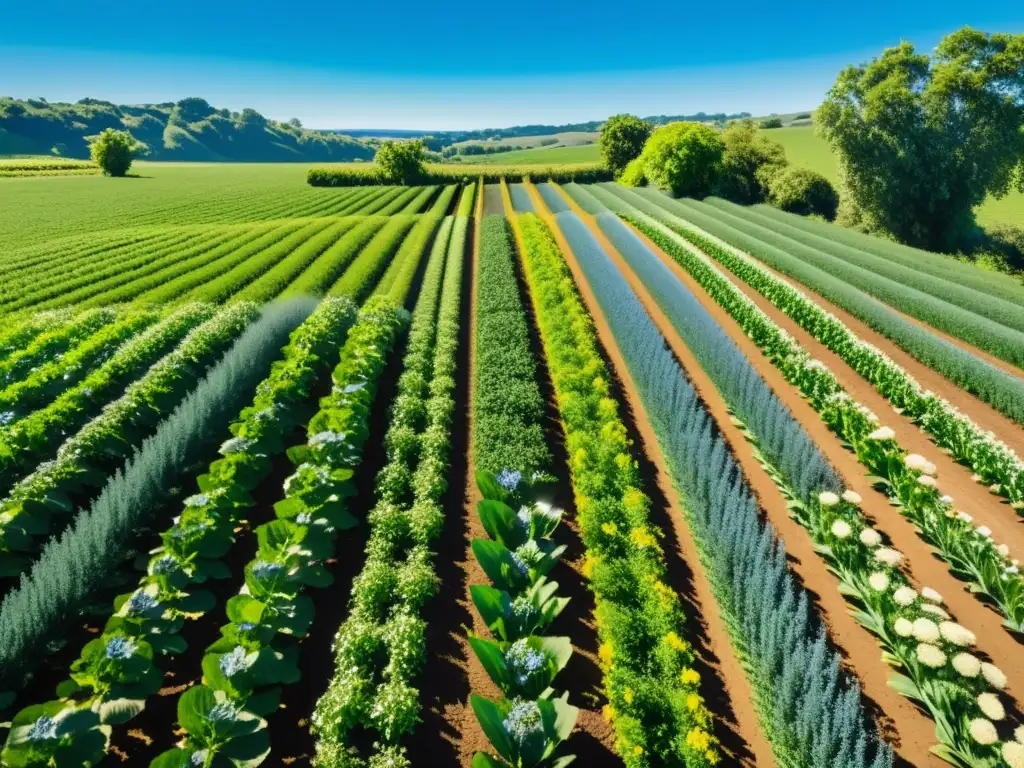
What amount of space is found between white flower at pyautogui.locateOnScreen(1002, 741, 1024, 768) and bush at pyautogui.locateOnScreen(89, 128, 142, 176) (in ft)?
360

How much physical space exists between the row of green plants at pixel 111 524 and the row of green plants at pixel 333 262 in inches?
377

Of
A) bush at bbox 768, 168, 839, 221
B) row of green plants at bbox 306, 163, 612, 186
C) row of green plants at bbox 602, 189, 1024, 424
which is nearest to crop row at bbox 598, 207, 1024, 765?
row of green plants at bbox 602, 189, 1024, 424

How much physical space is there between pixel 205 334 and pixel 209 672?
13600 millimetres

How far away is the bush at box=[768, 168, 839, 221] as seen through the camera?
47031mm

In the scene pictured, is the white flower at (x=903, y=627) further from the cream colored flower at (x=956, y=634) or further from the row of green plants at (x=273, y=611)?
the row of green plants at (x=273, y=611)

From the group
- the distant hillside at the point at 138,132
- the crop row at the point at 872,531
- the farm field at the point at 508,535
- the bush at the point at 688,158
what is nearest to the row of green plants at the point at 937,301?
the farm field at the point at 508,535

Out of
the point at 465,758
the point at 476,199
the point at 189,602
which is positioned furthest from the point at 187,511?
the point at 476,199

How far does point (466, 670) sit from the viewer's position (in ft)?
26.7

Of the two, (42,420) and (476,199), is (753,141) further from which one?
(42,420)

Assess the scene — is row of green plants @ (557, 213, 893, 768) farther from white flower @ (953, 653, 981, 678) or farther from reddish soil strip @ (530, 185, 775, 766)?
→ white flower @ (953, 653, 981, 678)

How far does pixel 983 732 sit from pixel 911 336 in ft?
51.7

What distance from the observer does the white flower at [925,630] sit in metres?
7.36

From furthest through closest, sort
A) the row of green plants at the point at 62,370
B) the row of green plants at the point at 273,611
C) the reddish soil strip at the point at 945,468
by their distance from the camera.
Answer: the row of green plants at the point at 62,370, the reddish soil strip at the point at 945,468, the row of green plants at the point at 273,611

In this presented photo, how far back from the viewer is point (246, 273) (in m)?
26.4
